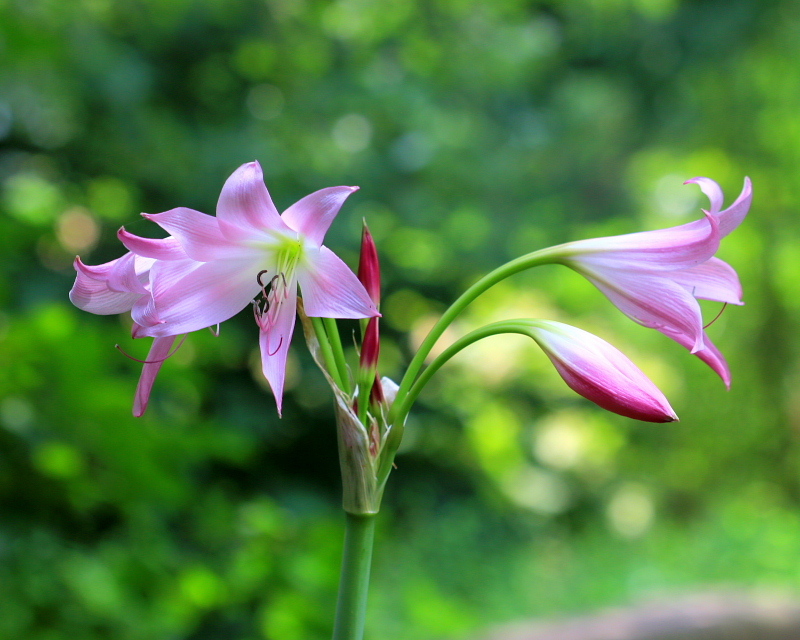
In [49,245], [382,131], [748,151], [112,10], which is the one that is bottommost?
[49,245]

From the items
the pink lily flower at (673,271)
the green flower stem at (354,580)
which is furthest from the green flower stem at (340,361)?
the pink lily flower at (673,271)

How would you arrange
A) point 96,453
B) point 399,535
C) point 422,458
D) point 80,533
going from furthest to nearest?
point 399,535 → point 422,458 → point 80,533 → point 96,453

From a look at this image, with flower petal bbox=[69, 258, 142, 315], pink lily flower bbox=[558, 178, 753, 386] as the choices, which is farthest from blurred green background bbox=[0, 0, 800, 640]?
pink lily flower bbox=[558, 178, 753, 386]

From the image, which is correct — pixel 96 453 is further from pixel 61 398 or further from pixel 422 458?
pixel 422 458

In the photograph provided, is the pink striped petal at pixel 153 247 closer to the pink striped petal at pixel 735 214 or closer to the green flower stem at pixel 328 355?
the green flower stem at pixel 328 355

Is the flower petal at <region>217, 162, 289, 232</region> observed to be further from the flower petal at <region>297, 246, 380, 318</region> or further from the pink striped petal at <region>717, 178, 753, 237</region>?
the pink striped petal at <region>717, 178, 753, 237</region>

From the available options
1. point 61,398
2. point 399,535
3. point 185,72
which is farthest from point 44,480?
point 399,535

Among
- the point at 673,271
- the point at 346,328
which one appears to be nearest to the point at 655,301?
the point at 673,271
